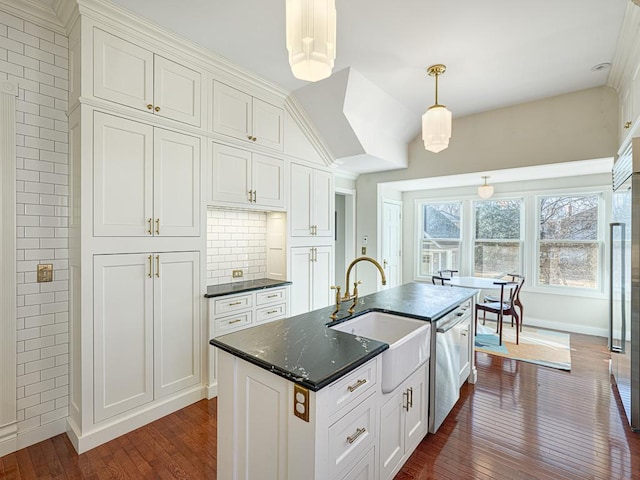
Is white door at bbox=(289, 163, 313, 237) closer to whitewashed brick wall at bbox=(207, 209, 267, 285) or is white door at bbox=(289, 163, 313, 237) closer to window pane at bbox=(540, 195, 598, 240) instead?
whitewashed brick wall at bbox=(207, 209, 267, 285)

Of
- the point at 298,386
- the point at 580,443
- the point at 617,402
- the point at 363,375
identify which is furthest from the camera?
the point at 617,402

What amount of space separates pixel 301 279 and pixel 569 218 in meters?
4.28

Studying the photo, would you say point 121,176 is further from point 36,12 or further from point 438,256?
point 438,256

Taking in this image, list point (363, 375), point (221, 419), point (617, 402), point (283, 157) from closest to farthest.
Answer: point (363, 375)
point (221, 419)
point (617, 402)
point (283, 157)

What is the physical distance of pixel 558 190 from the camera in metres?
4.91

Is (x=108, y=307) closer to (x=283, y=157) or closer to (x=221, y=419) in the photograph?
(x=221, y=419)

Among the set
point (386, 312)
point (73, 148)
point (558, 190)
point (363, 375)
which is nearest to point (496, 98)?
point (558, 190)

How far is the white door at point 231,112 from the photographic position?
2881 mm

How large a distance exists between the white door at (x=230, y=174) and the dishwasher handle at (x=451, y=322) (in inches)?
80.3

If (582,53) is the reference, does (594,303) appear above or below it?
below

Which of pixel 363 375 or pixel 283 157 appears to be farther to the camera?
pixel 283 157

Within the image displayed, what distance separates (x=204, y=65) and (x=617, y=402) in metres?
4.60

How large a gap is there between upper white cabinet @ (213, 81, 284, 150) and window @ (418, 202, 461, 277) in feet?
12.5

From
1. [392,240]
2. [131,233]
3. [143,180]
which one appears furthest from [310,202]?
[392,240]
